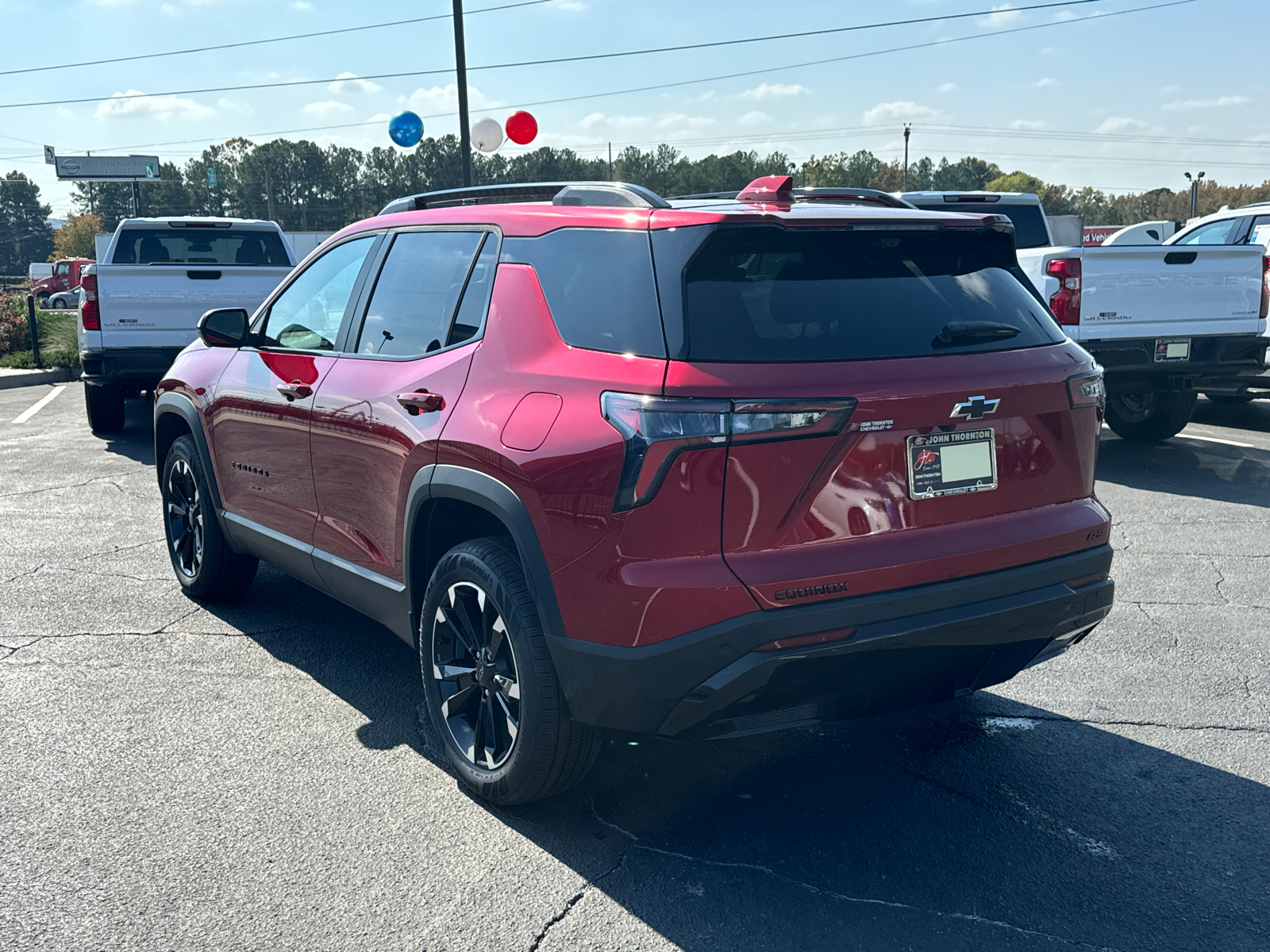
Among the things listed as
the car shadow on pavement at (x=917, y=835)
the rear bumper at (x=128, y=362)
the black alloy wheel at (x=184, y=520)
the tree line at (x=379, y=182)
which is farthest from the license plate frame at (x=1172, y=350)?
the tree line at (x=379, y=182)

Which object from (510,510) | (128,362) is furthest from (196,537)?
(128,362)

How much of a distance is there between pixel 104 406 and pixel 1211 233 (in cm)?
1183

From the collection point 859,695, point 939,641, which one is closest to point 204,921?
point 859,695

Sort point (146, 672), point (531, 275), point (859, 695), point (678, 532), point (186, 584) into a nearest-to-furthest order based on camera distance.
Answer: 1. point (678, 532)
2. point (859, 695)
3. point (531, 275)
4. point (146, 672)
5. point (186, 584)

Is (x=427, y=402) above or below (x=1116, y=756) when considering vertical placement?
above

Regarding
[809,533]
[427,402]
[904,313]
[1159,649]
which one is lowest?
[1159,649]

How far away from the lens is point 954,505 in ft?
9.83

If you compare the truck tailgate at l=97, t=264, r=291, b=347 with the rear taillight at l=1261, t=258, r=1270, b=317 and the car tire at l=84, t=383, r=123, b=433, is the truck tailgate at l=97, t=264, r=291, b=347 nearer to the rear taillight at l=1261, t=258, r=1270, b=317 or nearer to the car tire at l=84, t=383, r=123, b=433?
the car tire at l=84, t=383, r=123, b=433

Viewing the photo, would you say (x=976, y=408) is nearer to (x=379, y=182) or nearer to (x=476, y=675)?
(x=476, y=675)

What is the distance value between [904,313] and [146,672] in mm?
3405

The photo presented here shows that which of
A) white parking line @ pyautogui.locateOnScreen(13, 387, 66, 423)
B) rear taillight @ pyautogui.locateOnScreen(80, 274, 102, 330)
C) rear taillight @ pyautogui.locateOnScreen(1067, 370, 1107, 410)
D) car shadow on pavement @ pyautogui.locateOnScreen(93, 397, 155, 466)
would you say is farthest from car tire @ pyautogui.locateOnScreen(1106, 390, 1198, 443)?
white parking line @ pyautogui.locateOnScreen(13, 387, 66, 423)

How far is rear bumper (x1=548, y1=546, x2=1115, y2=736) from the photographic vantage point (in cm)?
274

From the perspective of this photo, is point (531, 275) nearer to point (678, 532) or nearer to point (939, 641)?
point (678, 532)

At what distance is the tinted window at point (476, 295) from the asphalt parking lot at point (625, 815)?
1424 mm
